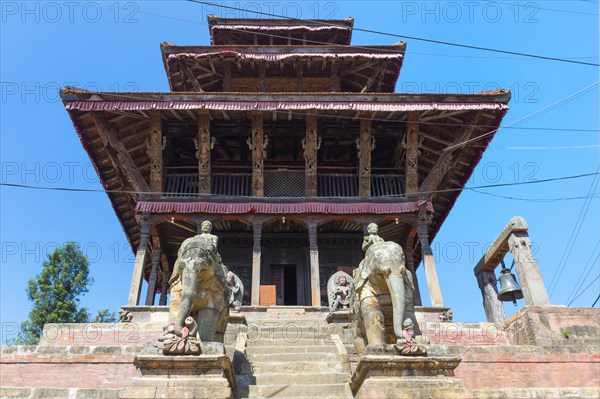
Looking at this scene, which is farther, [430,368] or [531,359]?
[531,359]

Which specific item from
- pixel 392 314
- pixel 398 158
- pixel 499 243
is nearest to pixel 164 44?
pixel 398 158

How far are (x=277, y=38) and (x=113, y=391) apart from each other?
18.3 m

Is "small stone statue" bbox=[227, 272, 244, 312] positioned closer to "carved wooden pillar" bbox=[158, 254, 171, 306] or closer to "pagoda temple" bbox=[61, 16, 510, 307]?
"pagoda temple" bbox=[61, 16, 510, 307]

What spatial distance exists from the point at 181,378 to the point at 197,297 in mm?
1091

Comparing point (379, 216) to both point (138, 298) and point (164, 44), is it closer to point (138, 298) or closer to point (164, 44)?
point (138, 298)

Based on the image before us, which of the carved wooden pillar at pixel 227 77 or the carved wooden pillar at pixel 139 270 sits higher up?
the carved wooden pillar at pixel 227 77

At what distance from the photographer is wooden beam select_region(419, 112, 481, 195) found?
15.8 metres

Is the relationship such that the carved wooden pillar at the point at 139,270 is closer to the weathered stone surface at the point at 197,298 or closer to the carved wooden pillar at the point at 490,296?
the weathered stone surface at the point at 197,298

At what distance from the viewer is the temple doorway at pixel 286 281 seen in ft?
57.7

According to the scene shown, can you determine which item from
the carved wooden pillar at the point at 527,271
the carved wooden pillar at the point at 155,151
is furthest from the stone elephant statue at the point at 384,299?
the carved wooden pillar at the point at 155,151

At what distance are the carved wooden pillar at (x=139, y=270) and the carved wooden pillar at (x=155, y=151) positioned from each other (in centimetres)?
123

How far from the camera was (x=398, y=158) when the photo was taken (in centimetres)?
1738

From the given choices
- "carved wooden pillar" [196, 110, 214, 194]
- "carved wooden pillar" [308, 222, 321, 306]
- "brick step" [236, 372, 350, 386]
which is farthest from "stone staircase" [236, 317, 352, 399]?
"carved wooden pillar" [196, 110, 214, 194]

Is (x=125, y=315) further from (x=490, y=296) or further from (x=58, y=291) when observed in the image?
(x=58, y=291)
